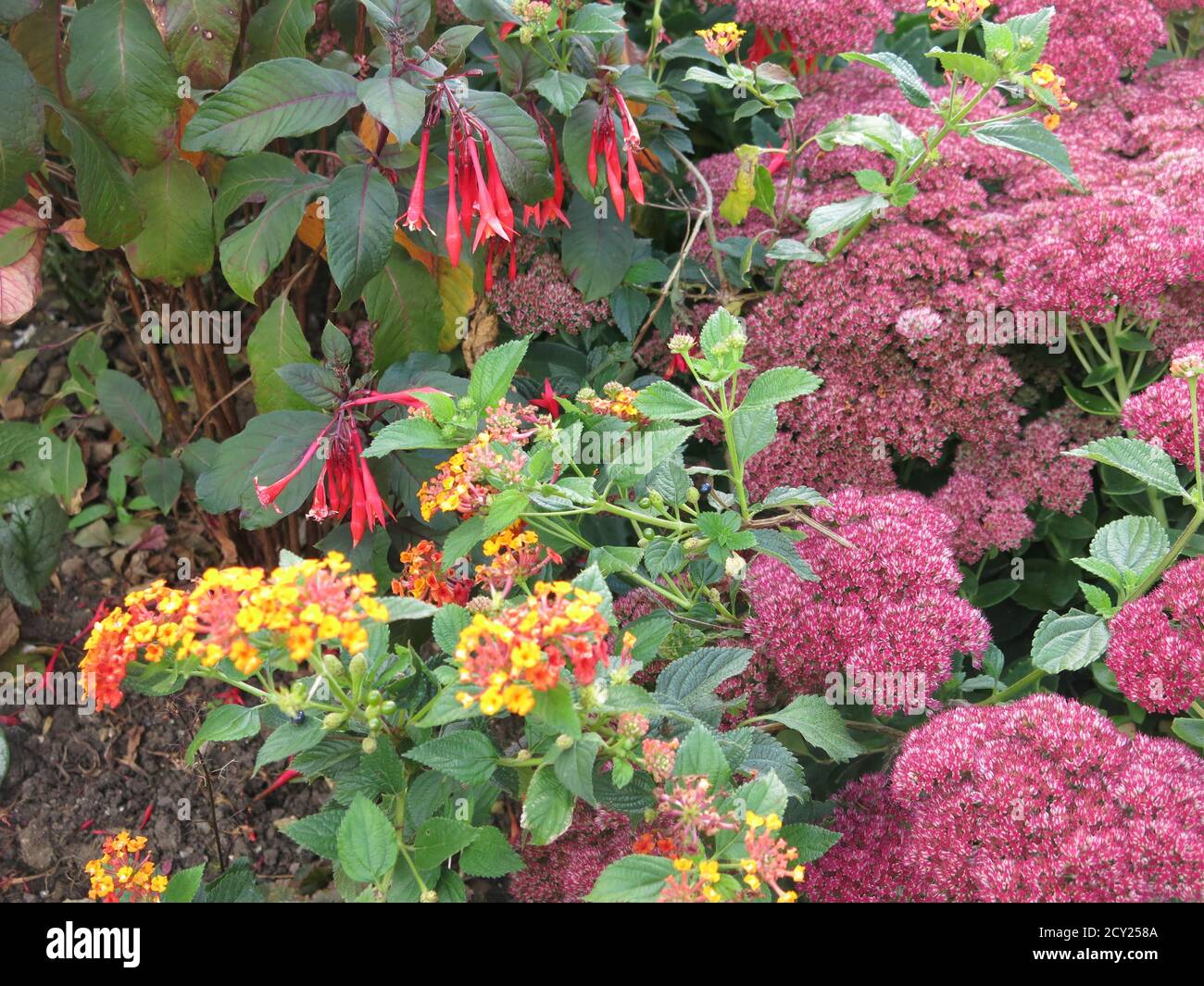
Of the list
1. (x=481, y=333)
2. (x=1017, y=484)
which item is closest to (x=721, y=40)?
(x=481, y=333)

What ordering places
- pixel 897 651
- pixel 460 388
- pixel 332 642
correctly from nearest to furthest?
pixel 332 642
pixel 897 651
pixel 460 388

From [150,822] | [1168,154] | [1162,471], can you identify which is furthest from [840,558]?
[150,822]

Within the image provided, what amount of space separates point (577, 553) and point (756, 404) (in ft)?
2.13

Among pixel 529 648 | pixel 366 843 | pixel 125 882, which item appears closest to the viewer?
pixel 529 648

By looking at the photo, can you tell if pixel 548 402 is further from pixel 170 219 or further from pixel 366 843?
pixel 366 843

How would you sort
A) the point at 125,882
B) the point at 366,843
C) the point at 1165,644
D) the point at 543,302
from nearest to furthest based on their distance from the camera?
the point at 366,843 → the point at 1165,644 → the point at 125,882 → the point at 543,302

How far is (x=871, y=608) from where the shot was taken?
4.40 ft

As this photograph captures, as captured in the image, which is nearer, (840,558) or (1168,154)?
(840,558)

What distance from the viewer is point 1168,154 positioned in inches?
70.0

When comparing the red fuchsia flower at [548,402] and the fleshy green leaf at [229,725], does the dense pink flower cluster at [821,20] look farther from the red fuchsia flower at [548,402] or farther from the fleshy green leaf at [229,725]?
the fleshy green leaf at [229,725]

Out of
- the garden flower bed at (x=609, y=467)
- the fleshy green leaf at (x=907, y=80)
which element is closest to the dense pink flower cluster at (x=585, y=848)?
the garden flower bed at (x=609, y=467)

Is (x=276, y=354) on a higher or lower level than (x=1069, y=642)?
higher

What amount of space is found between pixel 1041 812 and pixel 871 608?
1.10 ft
